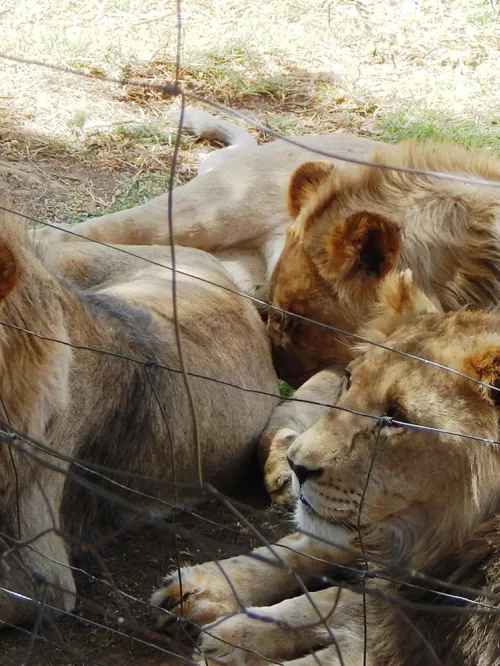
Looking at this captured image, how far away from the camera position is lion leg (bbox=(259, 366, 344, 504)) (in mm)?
3281

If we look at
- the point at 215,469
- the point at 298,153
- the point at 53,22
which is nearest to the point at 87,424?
the point at 215,469

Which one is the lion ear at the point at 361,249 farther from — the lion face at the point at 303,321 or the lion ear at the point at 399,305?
the lion ear at the point at 399,305

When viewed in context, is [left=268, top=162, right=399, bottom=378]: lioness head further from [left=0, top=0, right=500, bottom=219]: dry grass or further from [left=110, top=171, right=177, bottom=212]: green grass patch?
[left=0, top=0, right=500, bottom=219]: dry grass

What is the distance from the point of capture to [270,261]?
4.36m

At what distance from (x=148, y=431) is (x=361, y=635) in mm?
947

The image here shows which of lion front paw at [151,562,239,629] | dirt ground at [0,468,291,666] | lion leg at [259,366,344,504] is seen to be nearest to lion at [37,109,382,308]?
lion leg at [259,366,344,504]

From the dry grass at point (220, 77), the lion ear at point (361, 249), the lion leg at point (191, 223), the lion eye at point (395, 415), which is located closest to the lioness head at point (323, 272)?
the lion ear at point (361, 249)

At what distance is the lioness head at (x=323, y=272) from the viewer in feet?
11.5

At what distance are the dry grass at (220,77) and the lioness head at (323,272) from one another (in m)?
1.36

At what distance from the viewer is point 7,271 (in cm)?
217

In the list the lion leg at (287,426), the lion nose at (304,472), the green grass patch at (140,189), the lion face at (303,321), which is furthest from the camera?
the green grass patch at (140,189)

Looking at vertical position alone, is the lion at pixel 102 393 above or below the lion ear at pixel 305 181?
below

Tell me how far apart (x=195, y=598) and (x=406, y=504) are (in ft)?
2.22

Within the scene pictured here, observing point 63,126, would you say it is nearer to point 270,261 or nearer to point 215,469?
point 270,261
